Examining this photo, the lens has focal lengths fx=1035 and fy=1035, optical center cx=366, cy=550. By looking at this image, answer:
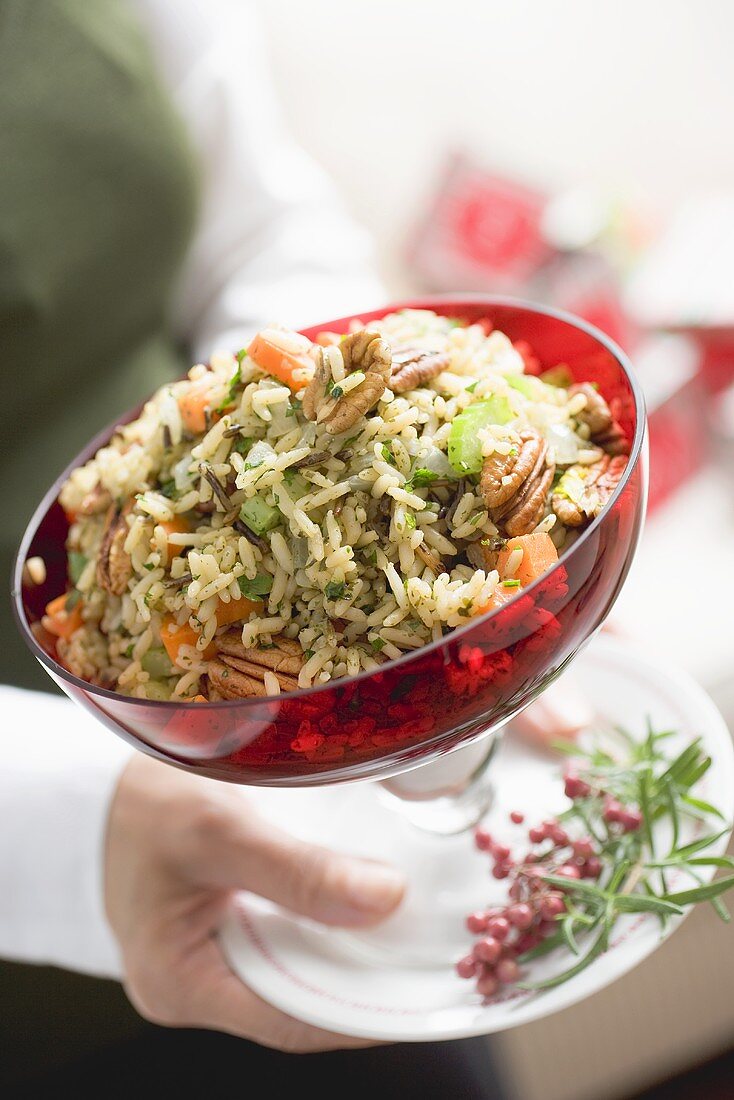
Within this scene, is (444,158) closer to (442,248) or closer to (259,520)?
(442,248)

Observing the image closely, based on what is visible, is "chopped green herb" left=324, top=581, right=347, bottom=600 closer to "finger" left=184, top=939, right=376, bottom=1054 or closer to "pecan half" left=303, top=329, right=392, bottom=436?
"pecan half" left=303, top=329, right=392, bottom=436

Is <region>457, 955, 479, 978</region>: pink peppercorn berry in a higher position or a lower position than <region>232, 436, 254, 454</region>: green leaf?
lower

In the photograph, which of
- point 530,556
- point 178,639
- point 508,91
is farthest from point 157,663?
point 508,91

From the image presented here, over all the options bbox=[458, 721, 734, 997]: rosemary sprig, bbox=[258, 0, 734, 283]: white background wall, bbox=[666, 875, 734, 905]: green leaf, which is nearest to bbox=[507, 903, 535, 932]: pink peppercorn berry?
bbox=[458, 721, 734, 997]: rosemary sprig

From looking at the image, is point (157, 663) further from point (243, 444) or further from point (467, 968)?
point (467, 968)

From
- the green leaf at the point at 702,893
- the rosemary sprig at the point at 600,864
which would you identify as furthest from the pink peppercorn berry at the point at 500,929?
the green leaf at the point at 702,893

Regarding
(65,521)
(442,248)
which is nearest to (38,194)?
(65,521)
